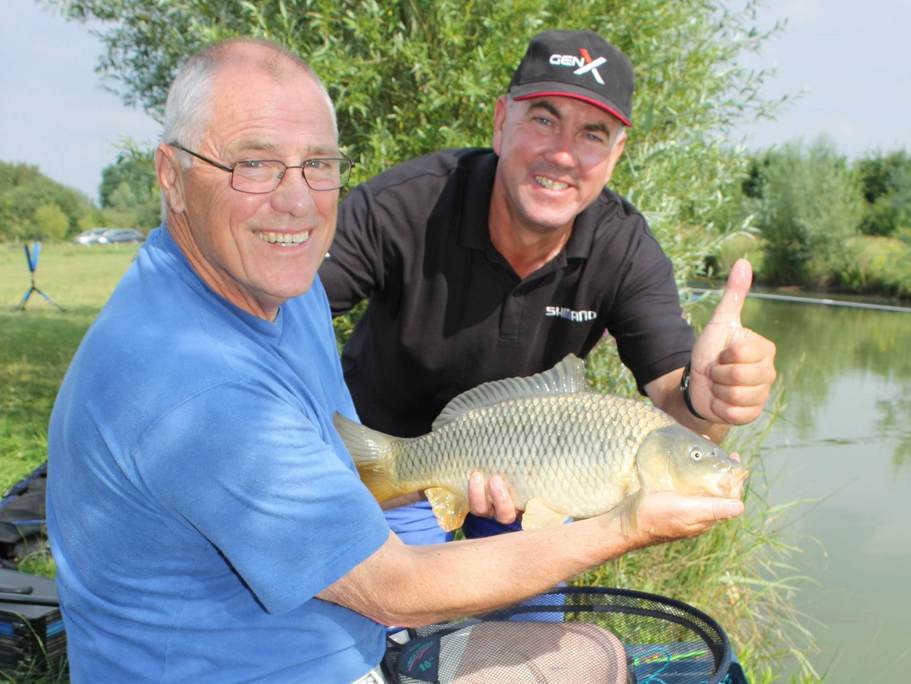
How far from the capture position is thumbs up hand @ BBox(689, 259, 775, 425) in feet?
4.85

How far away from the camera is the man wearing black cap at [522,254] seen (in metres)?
1.99

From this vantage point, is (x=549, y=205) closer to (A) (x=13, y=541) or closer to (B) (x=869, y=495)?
(A) (x=13, y=541)

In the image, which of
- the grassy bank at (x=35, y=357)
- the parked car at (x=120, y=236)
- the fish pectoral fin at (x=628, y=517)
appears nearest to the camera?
the fish pectoral fin at (x=628, y=517)

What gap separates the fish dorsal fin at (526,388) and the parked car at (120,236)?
115ft

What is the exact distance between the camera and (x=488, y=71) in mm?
3379

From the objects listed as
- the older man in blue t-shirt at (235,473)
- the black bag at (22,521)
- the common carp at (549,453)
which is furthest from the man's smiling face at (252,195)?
the black bag at (22,521)

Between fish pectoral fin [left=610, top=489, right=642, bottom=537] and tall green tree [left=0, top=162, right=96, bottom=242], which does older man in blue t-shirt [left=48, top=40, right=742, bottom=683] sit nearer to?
fish pectoral fin [left=610, top=489, right=642, bottom=537]

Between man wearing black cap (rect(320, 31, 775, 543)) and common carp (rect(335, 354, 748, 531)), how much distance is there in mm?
460

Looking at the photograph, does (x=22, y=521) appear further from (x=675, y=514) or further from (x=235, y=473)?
(x=675, y=514)

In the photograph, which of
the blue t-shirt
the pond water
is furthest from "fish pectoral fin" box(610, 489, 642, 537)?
the pond water

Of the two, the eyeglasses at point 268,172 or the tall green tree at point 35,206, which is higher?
the eyeglasses at point 268,172

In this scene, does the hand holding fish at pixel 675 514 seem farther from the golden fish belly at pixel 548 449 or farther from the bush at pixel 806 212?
the bush at pixel 806 212

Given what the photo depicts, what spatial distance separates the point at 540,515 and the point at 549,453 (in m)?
0.11

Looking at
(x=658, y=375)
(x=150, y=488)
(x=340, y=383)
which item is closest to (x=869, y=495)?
(x=658, y=375)
